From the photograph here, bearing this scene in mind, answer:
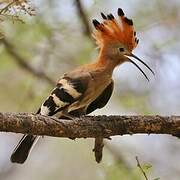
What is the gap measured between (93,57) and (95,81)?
1.49 m

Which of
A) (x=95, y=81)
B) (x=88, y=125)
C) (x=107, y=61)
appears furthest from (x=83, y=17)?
(x=88, y=125)

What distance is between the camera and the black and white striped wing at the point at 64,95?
2.51 metres

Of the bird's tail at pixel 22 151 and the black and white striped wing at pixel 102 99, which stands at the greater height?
the black and white striped wing at pixel 102 99

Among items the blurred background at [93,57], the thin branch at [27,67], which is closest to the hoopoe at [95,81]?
the blurred background at [93,57]

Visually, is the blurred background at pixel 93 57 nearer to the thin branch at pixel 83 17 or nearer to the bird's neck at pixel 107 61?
the thin branch at pixel 83 17

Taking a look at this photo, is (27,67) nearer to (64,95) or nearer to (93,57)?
(93,57)

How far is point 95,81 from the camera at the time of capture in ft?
8.58

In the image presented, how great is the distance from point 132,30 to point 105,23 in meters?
0.12

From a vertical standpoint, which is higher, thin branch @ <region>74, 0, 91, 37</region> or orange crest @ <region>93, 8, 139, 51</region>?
thin branch @ <region>74, 0, 91, 37</region>

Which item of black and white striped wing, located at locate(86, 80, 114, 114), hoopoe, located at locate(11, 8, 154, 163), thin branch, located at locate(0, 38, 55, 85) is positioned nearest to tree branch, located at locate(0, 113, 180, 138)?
hoopoe, located at locate(11, 8, 154, 163)

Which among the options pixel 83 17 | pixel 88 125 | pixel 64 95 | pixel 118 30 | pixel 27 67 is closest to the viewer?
pixel 88 125

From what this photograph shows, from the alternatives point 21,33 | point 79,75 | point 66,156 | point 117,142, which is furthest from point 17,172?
point 79,75

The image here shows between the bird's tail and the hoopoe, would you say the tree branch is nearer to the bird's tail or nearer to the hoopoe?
the hoopoe

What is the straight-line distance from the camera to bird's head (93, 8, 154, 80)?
104 inches
